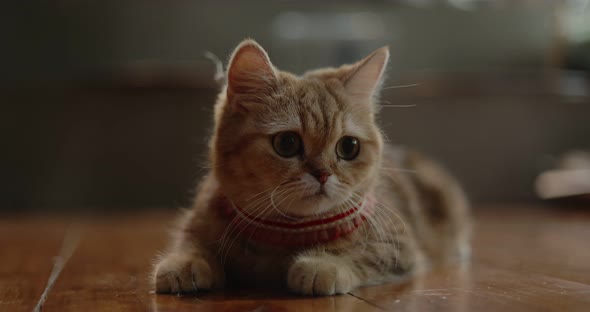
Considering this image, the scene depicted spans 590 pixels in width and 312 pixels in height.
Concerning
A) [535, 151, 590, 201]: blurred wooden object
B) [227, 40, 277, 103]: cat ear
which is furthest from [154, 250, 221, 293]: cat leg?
[535, 151, 590, 201]: blurred wooden object

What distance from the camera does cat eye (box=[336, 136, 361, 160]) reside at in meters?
1.29

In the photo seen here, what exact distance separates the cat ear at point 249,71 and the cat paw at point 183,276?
0.36 meters

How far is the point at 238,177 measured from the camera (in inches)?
50.6

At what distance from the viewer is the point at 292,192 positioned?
1207mm

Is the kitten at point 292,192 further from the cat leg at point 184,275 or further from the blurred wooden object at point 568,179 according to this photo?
the blurred wooden object at point 568,179

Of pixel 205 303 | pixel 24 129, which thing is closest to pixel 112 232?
pixel 24 129

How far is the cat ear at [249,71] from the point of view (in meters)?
1.28

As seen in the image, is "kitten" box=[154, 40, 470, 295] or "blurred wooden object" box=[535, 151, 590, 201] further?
"blurred wooden object" box=[535, 151, 590, 201]

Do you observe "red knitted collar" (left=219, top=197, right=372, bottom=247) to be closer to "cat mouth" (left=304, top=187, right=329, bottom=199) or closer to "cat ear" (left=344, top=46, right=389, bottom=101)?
"cat mouth" (left=304, top=187, right=329, bottom=199)

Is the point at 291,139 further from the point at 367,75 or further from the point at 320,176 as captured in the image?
the point at 367,75

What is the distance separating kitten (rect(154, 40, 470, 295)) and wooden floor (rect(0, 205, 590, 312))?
0.18 feet

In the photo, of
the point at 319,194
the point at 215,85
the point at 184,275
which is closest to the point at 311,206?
the point at 319,194

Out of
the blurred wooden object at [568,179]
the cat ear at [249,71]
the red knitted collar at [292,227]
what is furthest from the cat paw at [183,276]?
the blurred wooden object at [568,179]

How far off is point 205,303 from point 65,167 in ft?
8.49
